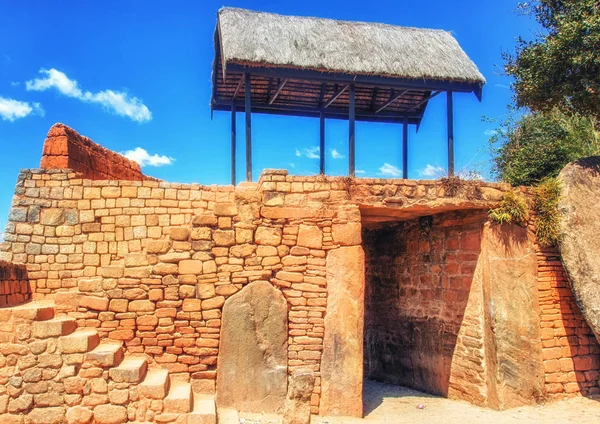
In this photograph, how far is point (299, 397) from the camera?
6512 mm

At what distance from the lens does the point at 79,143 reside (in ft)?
24.7

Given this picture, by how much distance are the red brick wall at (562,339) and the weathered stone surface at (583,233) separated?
0.34 meters

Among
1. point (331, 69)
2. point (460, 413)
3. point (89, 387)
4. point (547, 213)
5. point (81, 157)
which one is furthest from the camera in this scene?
point (331, 69)

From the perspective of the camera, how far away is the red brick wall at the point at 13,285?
20.0ft

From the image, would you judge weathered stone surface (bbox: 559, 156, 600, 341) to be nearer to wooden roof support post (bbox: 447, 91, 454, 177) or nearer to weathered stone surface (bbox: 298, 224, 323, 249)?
wooden roof support post (bbox: 447, 91, 454, 177)

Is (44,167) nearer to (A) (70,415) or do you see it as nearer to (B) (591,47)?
(A) (70,415)

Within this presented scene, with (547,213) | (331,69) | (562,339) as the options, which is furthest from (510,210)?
(331,69)

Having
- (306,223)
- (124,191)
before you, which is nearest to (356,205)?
(306,223)

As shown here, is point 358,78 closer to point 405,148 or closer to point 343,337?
point 405,148

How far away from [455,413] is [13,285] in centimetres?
608

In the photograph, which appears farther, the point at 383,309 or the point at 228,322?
the point at 383,309

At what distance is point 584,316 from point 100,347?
663 centimetres

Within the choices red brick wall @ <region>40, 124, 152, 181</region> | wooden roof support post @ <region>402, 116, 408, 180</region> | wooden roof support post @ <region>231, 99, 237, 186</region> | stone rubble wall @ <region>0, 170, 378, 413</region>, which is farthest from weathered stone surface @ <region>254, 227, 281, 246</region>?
wooden roof support post @ <region>402, 116, 408, 180</region>

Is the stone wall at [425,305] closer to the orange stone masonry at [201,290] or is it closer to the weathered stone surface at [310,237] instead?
the orange stone masonry at [201,290]
